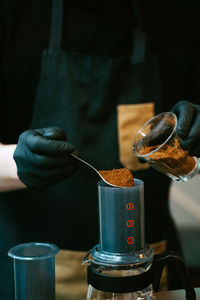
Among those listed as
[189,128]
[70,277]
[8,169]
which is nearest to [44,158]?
[8,169]

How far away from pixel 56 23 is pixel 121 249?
880mm

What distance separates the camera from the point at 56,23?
1337 mm

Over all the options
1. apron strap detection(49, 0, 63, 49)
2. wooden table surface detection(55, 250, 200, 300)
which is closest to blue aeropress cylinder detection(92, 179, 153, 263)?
wooden table surface detection(55, 250, 200, 300)

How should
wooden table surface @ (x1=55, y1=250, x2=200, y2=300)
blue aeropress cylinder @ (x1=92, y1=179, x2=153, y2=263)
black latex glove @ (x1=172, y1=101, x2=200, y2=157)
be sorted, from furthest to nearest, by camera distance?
wooden table surface @ (x1=55, y1=250, x2=200, y2=300), black latex glove @ (x1=172, y1=101, x2=200, y2=157), blue aeropress cylinder @ (x1=92, y1=179, x2=153, y2=263)

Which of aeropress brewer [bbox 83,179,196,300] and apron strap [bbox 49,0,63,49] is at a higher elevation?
apron strap [bbox 49,0,63,49]

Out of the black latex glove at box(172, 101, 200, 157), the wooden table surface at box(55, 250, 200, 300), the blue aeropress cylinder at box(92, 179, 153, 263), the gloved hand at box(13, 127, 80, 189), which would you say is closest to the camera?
the blue aeropress cylinder at box(92, 179, 153, 263)

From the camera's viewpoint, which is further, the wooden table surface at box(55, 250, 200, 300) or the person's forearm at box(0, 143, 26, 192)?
the wooden table surface at box(55, 250, 200, 300)

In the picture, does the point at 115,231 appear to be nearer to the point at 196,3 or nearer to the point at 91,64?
the point at 91,64

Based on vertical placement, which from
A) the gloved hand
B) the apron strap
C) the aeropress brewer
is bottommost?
the aeropress brewer

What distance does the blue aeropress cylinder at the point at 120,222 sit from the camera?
713mm

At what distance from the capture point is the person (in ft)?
4.39

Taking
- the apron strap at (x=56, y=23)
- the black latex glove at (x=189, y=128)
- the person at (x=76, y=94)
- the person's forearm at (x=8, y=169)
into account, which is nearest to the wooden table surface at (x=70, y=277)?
the person at (x=76, y=94)

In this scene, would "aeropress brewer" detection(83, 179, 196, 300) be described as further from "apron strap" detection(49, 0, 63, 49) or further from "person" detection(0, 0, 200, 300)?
"apron strap" detection(49, 0, 63, 49)

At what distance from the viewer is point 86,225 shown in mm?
1387
